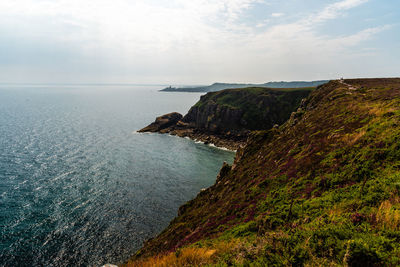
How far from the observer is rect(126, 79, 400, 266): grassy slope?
8062 millimetres

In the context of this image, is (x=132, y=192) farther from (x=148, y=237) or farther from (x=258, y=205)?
(x=258, y=205)

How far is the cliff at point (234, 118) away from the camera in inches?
4744

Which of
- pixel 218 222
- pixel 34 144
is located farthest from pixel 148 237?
pixel 34 144

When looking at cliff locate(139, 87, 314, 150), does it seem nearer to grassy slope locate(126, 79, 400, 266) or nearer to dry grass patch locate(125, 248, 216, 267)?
grassy slope locate(126, 79, 400, 266)

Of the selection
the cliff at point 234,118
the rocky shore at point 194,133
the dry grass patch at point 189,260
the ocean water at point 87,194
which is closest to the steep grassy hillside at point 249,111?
the cliff at point 234,118

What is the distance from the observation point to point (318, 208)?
43.2 ft

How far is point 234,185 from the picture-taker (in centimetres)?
3112

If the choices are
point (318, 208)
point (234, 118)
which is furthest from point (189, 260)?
point (234, 118)

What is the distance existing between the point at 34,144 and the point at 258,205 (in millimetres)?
98892

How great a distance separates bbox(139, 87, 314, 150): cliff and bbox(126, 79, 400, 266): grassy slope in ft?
271

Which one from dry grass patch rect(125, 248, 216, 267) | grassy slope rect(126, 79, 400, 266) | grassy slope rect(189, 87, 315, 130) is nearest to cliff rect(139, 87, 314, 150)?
grassy slope rect(189, 87, 315, 130)

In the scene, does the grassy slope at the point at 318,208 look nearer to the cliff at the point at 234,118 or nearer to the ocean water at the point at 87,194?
the ocean water at the point at 87,194

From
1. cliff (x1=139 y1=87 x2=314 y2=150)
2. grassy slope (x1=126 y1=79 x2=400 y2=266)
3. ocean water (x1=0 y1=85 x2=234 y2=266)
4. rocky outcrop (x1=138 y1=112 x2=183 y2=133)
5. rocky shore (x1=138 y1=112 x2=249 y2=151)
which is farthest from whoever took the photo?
rocky outcrop (x1=138 y1=112 x2=183 y2=133)

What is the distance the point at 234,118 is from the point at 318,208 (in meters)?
120
